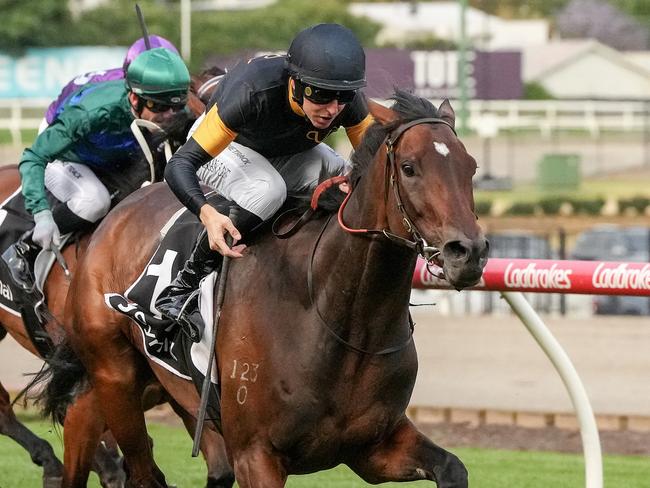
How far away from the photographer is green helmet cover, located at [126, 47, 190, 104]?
573 centimetres

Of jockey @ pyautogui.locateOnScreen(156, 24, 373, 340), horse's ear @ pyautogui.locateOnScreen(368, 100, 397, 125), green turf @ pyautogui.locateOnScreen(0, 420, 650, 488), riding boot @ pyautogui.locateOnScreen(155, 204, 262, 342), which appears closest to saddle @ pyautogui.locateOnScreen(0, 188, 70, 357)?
green turf @ pyautogui.locateOnScreen(0, 420, 650, 488)

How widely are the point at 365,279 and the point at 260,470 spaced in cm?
66

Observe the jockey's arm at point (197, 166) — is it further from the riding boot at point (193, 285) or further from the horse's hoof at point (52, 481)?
the horse's hoof at point (52, 481)

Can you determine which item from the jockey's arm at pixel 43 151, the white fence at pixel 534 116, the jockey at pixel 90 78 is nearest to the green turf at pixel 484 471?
the jockey's arm at pixel 43 151

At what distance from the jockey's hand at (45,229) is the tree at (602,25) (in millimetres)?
58688

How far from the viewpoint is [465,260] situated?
361 centimetres

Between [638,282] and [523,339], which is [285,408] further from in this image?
[523,339]

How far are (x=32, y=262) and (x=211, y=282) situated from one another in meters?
2.00

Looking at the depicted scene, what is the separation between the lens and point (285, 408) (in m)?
4.26

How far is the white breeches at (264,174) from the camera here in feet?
15.1

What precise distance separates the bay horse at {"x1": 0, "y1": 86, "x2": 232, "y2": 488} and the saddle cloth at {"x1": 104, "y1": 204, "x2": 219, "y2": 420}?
0.69m

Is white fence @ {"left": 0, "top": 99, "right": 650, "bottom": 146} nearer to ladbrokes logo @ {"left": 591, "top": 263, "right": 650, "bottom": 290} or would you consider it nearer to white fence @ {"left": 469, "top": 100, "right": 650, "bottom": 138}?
white fence @ {"left": 469, "top": 100, "right": 650, "bottom": 138}

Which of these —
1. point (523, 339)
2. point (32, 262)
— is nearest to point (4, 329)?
point (32, 262)

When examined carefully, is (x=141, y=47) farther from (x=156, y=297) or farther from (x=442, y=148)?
(x=442, y=148)
